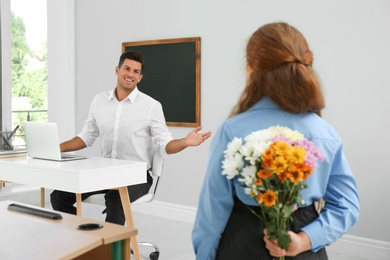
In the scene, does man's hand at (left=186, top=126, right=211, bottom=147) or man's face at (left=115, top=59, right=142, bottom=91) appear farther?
man's face at (left=115, top=59, right=142, bottom=91)

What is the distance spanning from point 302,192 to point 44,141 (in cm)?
212

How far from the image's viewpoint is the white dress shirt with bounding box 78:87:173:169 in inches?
150

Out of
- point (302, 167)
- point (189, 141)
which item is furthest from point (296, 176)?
point (189, 141)

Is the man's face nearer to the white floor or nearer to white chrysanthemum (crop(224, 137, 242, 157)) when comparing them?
the white floor

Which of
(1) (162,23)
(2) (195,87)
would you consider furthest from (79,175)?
(1) (162,23)

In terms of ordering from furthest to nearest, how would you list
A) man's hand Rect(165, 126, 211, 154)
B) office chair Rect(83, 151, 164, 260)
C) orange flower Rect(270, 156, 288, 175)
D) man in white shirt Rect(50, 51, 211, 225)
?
man in white shirt Rect(50, 51, 211, 225)
office chair Rect(83, 151, 164, 260)
man's hand Rect(165, 126, 211, 154)
orange flower Rect(270, 156, 288, 175)

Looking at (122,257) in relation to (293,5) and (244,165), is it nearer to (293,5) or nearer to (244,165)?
(244,165)

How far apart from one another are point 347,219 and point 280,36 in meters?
0.60

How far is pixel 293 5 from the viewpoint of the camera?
4.19m

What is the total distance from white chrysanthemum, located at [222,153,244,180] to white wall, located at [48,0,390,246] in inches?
105

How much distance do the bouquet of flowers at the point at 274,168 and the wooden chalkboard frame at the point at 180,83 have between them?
3349 mm

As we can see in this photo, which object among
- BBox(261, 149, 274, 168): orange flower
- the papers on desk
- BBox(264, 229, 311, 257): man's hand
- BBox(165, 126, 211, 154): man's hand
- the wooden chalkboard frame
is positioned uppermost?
the wooden chalkboard frame

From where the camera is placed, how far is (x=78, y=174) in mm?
2826

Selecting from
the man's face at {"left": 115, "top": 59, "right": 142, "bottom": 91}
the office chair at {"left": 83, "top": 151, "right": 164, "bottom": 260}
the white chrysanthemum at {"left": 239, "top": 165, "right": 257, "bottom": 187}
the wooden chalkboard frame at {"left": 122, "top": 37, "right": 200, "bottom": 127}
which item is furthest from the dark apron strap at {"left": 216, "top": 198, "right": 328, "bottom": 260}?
the wooden chalkboard frame at {"left": 122, "top": 37, "right": 200, "bottom": 127}
